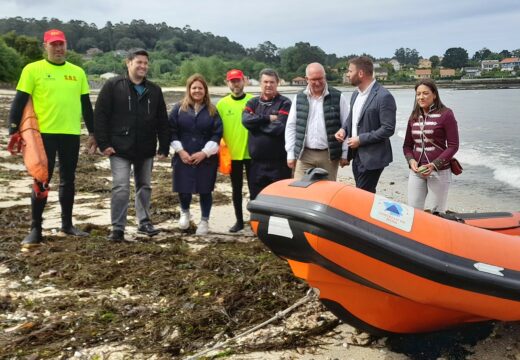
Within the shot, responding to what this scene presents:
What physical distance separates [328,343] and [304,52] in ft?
385

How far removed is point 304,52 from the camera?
116 m

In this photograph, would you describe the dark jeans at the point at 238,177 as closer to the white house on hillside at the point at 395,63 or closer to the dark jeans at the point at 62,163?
the dark jeans at the point at 62,163

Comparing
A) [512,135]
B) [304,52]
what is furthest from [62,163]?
[304,52]

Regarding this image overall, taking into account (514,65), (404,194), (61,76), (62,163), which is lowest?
(404,194)

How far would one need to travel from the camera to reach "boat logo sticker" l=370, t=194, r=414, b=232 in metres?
2.54

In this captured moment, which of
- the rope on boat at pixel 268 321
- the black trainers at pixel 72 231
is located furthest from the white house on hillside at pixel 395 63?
the rope on boat at pixel 268 321

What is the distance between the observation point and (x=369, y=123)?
3754 millimetres

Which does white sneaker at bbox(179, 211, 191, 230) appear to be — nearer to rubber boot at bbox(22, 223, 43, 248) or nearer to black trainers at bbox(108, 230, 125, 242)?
black trainers at bbox(108, 230, 125, 242)

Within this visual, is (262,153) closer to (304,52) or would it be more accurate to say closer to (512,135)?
(512,135)

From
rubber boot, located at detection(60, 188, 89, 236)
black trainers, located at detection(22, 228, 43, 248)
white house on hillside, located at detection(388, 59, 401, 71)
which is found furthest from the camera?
white house on hillside, located at detection(388, 59, 401, 71)

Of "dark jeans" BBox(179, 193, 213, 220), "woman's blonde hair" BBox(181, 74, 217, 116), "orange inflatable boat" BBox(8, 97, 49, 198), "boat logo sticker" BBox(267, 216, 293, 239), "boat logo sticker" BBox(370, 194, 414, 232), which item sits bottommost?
"dark jeans" BBox(179, 193, 213, 220)

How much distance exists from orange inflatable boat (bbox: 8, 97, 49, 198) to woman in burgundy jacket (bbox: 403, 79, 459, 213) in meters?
2.90

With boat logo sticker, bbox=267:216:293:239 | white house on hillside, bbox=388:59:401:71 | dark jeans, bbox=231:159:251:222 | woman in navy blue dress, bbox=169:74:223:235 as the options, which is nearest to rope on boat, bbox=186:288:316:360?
boat logo sticker, bbox=267:216:293:239

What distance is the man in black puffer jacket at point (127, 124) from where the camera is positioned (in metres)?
4.26
